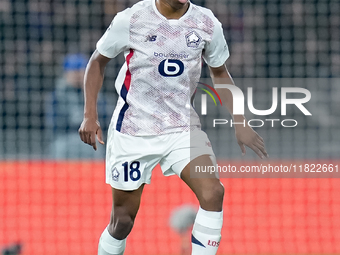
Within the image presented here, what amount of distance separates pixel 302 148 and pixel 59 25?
4.88 meters

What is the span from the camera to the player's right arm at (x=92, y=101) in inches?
133

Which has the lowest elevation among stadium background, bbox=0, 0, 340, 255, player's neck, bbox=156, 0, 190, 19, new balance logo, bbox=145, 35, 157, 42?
stadium background, bbox=0, 0, 340, 255

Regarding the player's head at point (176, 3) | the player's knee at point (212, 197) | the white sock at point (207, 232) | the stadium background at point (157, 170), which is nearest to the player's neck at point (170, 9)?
the player's head at point (176, 3)

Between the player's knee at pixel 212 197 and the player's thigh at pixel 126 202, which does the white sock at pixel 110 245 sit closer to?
the player's thigh at pixel 126 202

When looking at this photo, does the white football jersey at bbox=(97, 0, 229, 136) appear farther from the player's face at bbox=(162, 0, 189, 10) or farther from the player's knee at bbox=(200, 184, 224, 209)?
the player's knee at bbox=(200, 184, 224, 209)

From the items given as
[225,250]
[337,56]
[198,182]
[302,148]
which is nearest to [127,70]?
[198,182]

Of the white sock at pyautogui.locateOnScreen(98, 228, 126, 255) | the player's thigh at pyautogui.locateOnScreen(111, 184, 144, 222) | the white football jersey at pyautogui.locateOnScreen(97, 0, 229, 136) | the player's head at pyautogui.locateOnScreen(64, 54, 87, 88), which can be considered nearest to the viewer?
the white football jersey at pyautogui.locateOnScreen(97, 0, 229, 136)

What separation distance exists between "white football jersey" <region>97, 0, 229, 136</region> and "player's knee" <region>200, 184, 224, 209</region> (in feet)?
1.42

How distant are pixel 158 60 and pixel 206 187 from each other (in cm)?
79

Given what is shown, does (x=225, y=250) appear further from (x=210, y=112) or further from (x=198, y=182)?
(x=210, y=112)

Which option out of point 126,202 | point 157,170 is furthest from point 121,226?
point 157,170

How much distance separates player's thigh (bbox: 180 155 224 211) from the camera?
3.20 meters

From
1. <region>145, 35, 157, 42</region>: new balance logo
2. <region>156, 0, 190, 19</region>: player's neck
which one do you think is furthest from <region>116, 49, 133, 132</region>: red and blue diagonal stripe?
<region>156, 0, 190, 19</region>: player's neck

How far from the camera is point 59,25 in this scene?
33.6 ft
